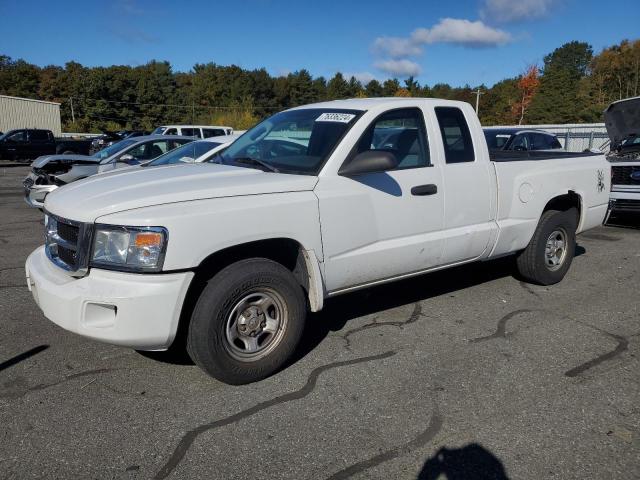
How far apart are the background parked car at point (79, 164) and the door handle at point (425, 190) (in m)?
7.67

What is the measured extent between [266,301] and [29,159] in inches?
1098

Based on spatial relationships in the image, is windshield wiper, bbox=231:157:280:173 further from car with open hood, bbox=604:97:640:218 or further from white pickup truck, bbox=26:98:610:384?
car with open hood, bbox=604:97:640:218

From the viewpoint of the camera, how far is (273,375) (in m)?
3.75

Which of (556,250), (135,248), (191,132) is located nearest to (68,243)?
(135,248)

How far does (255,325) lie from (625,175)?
7988mm

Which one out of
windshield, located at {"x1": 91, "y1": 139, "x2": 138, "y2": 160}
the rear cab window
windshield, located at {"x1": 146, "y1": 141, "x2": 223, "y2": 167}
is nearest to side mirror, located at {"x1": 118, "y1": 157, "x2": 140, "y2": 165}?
windshield, located at {"x1": 91, "y1": 139, "x2": 138, "y2": 160}

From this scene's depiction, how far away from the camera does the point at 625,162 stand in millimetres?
9125

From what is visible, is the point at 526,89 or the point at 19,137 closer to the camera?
the point at 19,137

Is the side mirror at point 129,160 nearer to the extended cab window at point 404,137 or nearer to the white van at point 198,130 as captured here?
the extended cab window at point 404,137

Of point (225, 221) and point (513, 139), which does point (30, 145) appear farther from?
point (225, 221)

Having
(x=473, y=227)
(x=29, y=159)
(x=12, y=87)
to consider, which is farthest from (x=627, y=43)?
(x=12, y=87)

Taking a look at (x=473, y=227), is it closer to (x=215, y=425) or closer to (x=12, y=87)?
(x=215, y=425)

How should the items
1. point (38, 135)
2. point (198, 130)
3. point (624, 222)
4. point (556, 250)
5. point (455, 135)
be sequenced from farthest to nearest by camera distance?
point (38, 135)
point (198, 130)
point (624, 222)
point (556, 250)
point (455, 135)

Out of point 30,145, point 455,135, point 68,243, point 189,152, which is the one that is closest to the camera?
point 68,243
